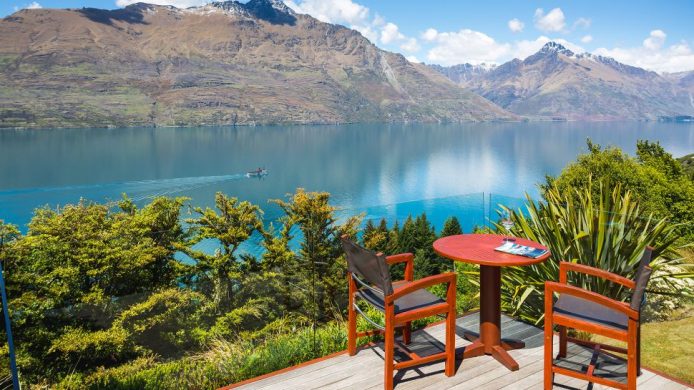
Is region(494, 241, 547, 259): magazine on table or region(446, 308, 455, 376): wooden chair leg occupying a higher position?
region(494, 241, 547, 259): magazine on table

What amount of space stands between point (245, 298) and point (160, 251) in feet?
3.57

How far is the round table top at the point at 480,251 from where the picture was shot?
3.08 metres

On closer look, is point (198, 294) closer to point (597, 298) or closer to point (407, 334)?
point (407, 334)

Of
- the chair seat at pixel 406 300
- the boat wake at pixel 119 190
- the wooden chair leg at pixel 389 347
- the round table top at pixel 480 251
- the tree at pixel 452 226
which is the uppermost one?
the round table top at pixel 480 251

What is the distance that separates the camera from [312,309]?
3670mm

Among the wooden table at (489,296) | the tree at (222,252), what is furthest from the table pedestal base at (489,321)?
the tree at (222,252)

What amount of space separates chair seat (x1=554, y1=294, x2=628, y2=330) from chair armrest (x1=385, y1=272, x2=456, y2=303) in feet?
2.05

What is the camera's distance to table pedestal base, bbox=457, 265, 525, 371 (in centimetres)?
332

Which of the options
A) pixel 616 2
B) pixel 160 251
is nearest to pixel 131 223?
pixel 160 251

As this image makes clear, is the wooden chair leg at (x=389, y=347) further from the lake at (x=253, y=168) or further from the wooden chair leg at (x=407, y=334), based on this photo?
the lake at (x=253, y=168)

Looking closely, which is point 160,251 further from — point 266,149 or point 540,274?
point 266,149

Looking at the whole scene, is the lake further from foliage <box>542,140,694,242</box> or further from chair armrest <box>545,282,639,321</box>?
chair armrest <box>545,282,639,321</box>

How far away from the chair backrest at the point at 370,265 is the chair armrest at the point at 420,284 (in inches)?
1.6

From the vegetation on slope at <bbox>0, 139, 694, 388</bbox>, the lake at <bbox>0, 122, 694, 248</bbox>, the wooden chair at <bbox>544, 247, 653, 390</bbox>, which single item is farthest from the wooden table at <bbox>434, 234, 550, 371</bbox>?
the lake at <bbox>0, 122, 694, 248</bbox>
